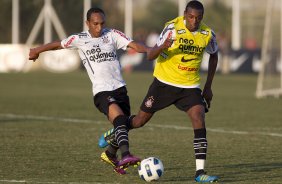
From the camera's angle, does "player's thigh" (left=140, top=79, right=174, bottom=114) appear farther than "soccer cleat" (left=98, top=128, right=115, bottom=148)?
No

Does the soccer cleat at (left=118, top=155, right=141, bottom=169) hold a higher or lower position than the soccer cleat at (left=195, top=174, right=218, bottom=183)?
higher

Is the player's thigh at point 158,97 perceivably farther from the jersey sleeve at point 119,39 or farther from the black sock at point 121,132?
→ the jersey sleeve at point 119,39

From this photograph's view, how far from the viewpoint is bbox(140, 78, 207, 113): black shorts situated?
1091 cm

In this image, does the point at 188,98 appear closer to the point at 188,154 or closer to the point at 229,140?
the point at 188,154

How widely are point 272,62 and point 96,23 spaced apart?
1823 cm

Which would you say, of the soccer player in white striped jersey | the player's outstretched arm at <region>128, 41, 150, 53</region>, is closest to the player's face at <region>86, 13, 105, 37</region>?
the soccer player in white striped jersey

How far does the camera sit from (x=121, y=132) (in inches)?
431

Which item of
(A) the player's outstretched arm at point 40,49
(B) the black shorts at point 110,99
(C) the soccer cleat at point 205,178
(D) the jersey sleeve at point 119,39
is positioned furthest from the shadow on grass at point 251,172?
(A) the player's outstretched arm at point 40,49

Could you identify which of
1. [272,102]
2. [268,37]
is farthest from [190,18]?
[268,37]

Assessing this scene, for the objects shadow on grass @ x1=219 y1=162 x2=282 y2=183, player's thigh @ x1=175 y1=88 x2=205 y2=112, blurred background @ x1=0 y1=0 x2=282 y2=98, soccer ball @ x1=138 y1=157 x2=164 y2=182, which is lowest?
blurred background @ x1=0 y1=0 x2=282 y2=98

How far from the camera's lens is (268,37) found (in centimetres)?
2764

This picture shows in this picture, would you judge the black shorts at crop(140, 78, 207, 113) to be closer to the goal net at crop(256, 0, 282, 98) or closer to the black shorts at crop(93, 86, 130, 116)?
the black shorts at crop(93, 86, 130, 116)

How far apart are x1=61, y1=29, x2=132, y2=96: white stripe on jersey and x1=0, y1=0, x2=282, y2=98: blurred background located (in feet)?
52.4

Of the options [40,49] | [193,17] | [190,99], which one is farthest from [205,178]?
[40,49]
